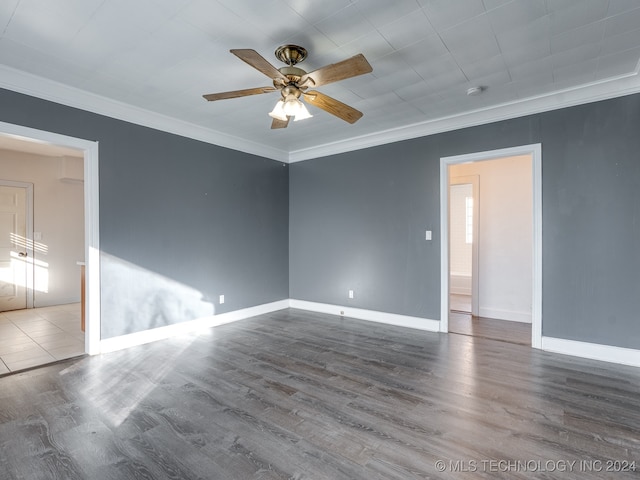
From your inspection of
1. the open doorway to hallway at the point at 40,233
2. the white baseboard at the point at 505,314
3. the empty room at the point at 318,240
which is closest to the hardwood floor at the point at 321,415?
the empty room at the point at 318,240

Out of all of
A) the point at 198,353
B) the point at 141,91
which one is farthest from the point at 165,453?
the point at 141,91

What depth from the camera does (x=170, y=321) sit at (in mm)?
3969

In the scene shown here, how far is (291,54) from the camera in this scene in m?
2.48

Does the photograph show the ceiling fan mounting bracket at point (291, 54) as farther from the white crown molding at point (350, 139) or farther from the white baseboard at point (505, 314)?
the white baseboard at point (505, 314)

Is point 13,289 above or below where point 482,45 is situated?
below

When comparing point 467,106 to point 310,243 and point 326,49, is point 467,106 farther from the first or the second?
point 310,243

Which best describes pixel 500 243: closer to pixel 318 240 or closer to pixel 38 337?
pixel 318 240

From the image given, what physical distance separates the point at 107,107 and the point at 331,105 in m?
2.44

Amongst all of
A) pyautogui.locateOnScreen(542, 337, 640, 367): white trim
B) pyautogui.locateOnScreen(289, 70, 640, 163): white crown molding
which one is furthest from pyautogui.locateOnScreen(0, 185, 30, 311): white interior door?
pyautogui.locateOnScreen(542, 337, 640, 367): white trim

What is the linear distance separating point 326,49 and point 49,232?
235 inches

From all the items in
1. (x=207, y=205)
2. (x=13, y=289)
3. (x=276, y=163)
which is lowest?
(x=13, y=289)

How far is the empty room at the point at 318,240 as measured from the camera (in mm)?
2008

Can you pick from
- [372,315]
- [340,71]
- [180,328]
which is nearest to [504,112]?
[340,71]

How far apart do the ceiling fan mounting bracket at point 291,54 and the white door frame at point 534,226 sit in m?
2.38
